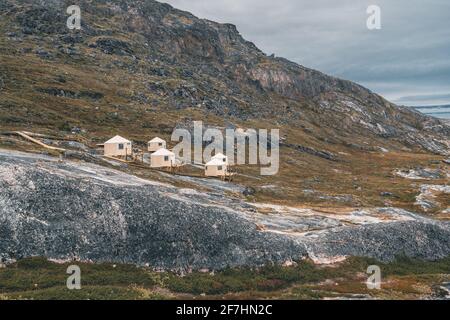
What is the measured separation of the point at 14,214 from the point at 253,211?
107ft

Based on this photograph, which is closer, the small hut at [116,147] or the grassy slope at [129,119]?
the small hut at [116,147]

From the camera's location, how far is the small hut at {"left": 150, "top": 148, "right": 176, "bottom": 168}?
89750 millimetres

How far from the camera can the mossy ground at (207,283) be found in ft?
109

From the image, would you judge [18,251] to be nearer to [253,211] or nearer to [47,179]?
[47,179]

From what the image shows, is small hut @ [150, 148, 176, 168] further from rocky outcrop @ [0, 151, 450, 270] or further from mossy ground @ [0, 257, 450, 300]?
mossy ground @ [0, 257, 450, 300]

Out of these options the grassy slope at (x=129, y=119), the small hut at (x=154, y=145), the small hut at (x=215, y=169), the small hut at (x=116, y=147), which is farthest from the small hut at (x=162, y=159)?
the grassy slope at (x=129, y=119)

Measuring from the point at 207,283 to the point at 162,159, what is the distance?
179 ft

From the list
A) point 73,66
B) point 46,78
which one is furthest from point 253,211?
point 73,66

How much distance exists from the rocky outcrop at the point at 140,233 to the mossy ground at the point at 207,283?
1.49 meters

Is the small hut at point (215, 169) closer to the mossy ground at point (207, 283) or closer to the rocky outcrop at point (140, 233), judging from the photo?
the rocky outcrop at point (140, 233)

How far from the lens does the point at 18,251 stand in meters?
37.6

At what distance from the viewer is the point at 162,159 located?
9031 centimetres

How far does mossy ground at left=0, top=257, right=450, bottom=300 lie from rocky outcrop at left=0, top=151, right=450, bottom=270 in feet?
4.88

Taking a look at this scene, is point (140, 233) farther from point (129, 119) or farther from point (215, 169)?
point (129, 119)
